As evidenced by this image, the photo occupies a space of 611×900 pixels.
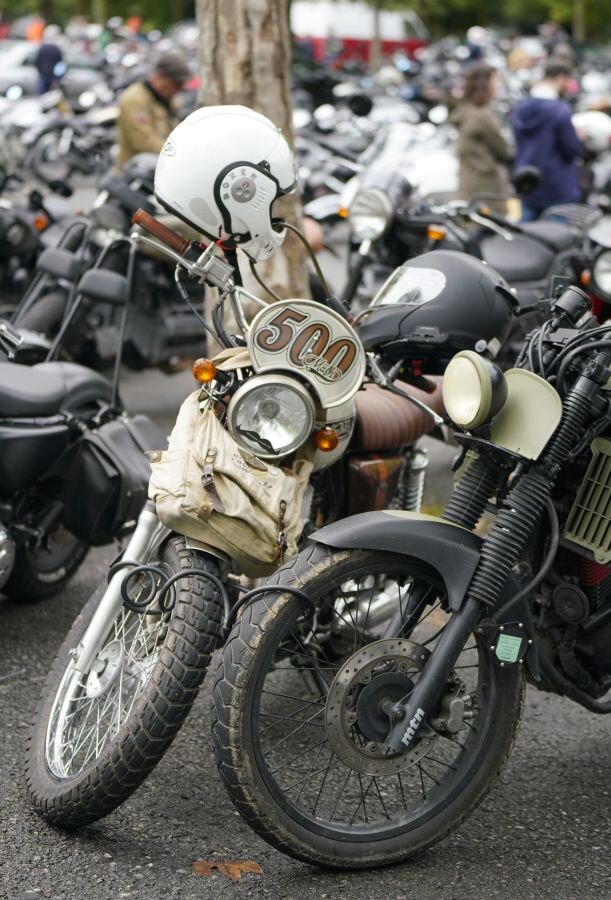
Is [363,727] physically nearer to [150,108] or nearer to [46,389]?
[46,389]

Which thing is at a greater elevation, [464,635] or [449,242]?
[464,635]

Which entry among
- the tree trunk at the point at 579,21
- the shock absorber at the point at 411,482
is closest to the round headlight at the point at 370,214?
the shock absorber at the point at 411,482

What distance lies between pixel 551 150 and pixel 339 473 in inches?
294

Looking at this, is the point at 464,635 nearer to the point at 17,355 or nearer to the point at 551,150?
the point at 17,355

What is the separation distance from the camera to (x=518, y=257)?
703 cm

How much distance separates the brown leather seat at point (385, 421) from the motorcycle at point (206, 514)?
0.10 metres

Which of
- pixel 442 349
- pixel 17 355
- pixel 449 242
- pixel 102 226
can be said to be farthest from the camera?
pixel 102 226

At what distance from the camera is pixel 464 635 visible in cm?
295

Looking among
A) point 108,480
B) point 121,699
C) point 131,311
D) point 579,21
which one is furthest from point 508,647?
point 579,21

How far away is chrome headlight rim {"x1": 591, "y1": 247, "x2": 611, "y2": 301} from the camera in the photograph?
4.24 m

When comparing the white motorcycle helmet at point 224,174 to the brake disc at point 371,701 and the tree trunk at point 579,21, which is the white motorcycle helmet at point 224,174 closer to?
the brake disc at point 371,701

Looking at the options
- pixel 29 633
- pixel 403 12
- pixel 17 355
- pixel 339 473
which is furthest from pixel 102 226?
pixel 403 12

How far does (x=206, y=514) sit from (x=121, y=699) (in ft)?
1.74

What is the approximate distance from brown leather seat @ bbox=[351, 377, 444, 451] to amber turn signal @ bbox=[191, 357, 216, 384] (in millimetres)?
586
